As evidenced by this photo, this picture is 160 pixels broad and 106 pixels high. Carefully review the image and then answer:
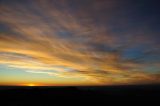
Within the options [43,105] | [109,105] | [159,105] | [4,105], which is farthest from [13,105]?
[159,105]

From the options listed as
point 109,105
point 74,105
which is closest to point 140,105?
point 109,105

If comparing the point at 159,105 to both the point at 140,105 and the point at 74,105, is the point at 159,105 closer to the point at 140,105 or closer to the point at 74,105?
the point at 140,105

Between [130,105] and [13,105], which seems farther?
[130,105]

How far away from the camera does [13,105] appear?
31.8 meters

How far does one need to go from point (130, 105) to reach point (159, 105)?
22.8 ft

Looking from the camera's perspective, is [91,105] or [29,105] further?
[91,105]

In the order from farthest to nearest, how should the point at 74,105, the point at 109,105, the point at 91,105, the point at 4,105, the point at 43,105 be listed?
1. the point at 109,105
2. the point at 91,105
3. the point at 74,105
4. the point at 43,105
5. the point at 4,105

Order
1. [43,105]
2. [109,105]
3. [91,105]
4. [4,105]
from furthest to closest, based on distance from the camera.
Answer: [109,105] < [91,105] < [43,105] < [4,105]

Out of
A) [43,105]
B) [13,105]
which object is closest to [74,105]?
[43,105]

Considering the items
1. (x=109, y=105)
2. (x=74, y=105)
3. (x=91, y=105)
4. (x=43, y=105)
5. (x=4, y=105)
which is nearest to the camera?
(x=4, y=105)

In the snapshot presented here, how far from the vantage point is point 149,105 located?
46.3 m

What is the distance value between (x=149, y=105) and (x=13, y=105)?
30959 mm

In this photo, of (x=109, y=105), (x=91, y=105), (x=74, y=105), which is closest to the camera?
(x=74, y=105)

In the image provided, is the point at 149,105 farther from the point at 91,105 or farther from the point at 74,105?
the point at 74,105
